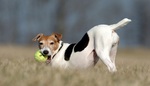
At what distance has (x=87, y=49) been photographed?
8625mm

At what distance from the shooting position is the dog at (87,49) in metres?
8.28

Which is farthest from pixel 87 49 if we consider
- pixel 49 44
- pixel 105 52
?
pixel 49 44

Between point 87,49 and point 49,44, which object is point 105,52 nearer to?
point 87,49

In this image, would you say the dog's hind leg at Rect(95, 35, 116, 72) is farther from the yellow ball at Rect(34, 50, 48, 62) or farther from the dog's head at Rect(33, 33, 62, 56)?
the yellow ball at Rect(34, 50, 48, 62)

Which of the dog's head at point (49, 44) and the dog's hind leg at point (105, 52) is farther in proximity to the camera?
the dog's head at point (49, 44)

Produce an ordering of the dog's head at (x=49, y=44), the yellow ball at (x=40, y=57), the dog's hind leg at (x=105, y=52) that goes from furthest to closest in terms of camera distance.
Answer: the yellow ball at (x=40, y=57)
the dog's head at (x=49, y=44)
the dog's hind leg at (x=105, y=52)

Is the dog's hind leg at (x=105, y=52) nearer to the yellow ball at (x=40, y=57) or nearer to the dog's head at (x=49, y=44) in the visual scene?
the dog's head at (x=49, y=44)

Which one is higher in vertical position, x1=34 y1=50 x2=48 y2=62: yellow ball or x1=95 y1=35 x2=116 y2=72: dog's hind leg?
x1=34 y1=50 x2=48 y2=62: yellow ball

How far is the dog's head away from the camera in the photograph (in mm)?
9141

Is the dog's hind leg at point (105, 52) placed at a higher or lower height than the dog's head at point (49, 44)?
lower

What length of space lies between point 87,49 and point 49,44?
3.49 ft

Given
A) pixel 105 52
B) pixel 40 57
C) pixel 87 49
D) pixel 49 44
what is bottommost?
pixel 105 52

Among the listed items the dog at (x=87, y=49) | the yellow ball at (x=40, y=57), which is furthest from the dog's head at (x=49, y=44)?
the yellow ball at (x=40, y=57)

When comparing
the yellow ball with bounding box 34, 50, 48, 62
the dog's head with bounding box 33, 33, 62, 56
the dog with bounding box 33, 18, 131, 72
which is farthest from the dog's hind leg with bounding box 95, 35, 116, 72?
the yellow ball with bounding box 34, 50, 48, 62
